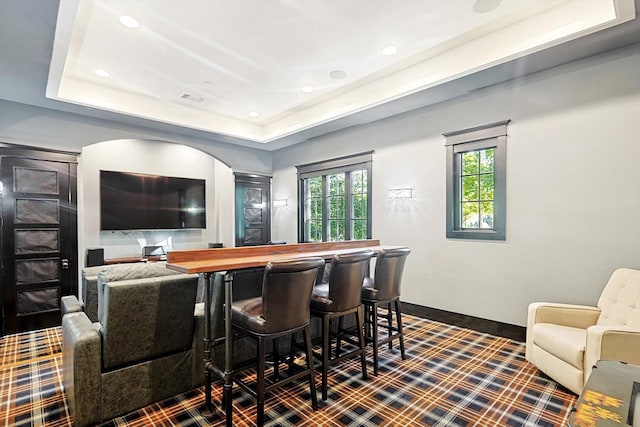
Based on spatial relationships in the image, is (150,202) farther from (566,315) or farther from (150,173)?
(566,315)

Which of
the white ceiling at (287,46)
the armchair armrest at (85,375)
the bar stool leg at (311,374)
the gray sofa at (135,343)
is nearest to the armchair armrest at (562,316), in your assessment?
the bar stool leg at (311,374)

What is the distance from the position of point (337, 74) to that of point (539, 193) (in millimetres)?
2814

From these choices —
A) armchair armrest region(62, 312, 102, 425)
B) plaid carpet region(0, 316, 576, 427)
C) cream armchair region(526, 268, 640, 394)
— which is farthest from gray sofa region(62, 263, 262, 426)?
cream armchair region(526, 268, 640, 394)

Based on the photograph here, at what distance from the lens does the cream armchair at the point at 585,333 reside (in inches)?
89.3

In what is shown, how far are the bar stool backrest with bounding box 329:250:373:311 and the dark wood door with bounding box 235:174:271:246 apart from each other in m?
4.56

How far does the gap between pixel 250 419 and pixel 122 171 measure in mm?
5347

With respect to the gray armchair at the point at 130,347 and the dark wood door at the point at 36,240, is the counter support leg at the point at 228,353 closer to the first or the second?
the gray armchair at the point at 130,347

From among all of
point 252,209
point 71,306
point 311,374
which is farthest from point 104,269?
point 252,209

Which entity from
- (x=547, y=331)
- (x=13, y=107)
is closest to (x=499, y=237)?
(x=547, y=331)

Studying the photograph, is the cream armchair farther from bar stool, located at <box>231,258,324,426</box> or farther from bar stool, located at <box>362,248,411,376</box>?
bar stool, located at <box>231,258,324,426</box>

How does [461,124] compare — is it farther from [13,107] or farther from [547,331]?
[13,107]

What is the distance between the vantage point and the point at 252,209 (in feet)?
23.2

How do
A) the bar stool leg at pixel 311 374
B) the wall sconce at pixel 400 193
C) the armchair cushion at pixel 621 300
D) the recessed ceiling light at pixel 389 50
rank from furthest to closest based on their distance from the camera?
the wall sconce at pixel 400 193 < the recessed ceiling light at pixel 389 50 < the armchair cushion at pixel 621 300 < the bar stool leg at pixel 311 374

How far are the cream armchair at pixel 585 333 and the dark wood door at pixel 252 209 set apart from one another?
5.32m
